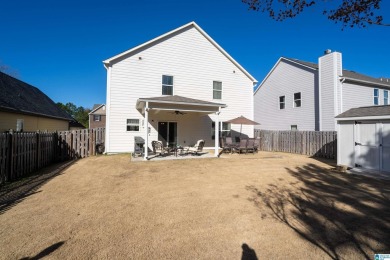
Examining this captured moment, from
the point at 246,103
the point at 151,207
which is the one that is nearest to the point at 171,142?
the point at 246,103

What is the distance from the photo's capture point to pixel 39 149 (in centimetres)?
933

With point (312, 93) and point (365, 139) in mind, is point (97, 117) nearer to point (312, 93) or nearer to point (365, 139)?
point (312, 93)

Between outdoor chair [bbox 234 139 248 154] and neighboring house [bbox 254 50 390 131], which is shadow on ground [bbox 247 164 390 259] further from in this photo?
neighboring house [bbox 254 50 390 131]

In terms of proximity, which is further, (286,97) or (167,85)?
(286,97)

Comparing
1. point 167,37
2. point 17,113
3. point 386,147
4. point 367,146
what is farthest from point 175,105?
point 17,113

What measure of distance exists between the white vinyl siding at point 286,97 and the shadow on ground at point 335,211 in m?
12.3

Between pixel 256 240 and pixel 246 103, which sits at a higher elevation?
pixel 246 103

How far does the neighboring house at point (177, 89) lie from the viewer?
14.1m

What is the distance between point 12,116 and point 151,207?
1642 centimetres

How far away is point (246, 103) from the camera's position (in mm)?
18141

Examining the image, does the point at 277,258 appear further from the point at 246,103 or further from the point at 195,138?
the point at 246,103

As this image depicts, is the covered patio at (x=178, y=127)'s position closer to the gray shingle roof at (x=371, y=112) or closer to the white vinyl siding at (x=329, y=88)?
the gray shingle roof at (x=371, y=112)

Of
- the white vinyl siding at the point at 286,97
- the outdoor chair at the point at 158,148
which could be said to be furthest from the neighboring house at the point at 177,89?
the white vinyl siding at the point at 286,97

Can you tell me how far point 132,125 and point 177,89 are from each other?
4516 millimetres
